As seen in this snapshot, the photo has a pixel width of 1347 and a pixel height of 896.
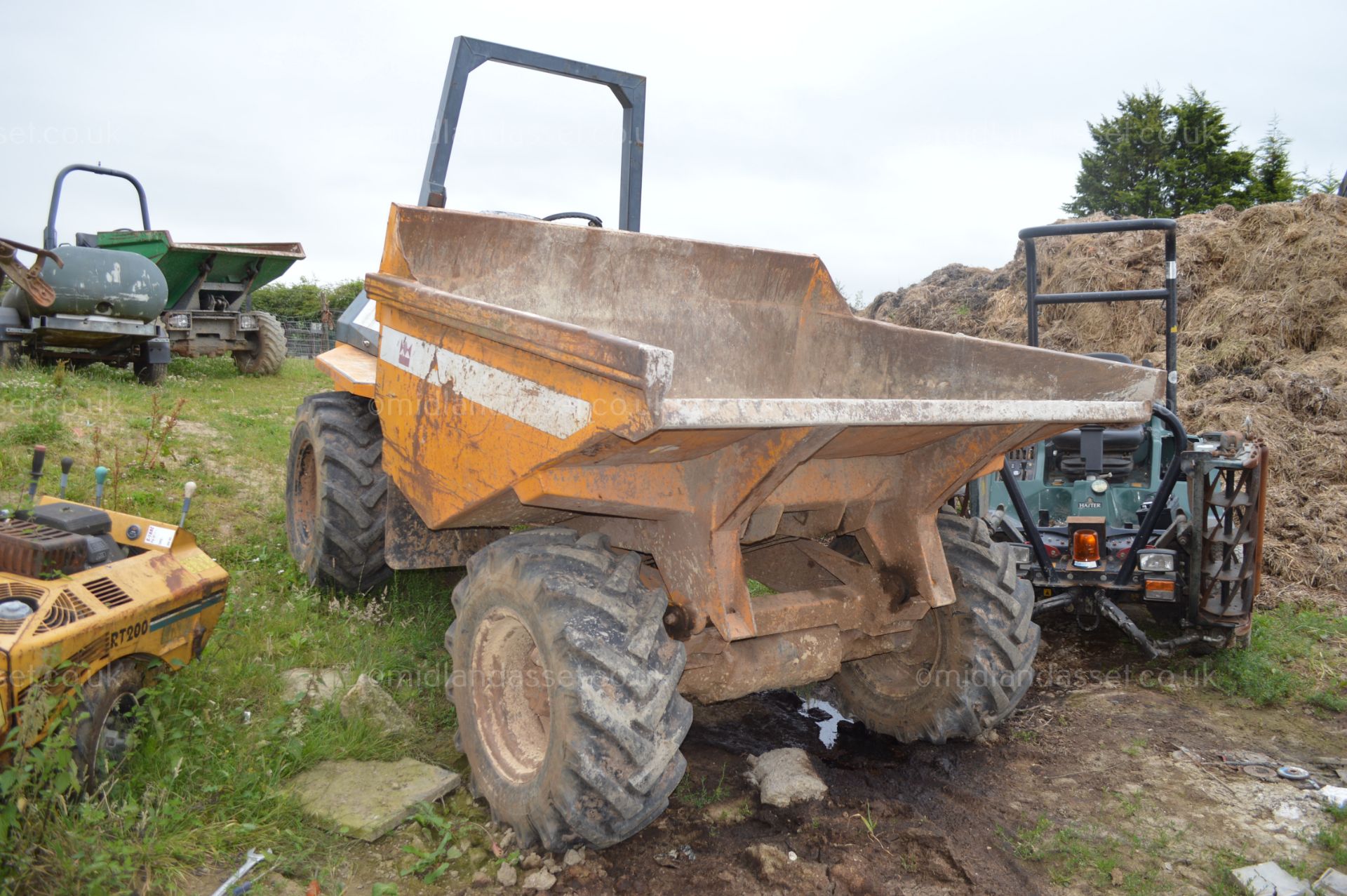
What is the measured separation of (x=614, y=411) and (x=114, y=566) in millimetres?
1699

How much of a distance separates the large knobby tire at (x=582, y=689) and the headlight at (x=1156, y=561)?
299 cm

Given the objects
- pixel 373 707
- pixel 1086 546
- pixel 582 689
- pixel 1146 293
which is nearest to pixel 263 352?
pixel 373 707

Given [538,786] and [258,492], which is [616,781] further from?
[258,492]

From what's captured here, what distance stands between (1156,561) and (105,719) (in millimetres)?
4477

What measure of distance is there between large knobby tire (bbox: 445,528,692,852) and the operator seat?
341cm

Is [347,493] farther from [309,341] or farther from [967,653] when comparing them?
[309,341]

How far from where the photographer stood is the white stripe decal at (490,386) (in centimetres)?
248

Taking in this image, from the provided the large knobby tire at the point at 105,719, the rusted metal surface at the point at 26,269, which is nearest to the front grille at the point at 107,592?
the large knobby tire at the point at 105,719

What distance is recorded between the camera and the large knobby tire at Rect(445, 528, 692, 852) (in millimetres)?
2611

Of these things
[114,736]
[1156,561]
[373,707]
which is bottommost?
[373,707]

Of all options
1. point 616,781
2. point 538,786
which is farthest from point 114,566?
point 616,781

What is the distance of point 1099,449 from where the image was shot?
5391 millimetres

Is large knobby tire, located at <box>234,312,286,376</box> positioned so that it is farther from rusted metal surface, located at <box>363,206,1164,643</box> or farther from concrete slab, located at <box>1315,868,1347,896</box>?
concrete slab, located at <box>1315,868,1347,896</box>

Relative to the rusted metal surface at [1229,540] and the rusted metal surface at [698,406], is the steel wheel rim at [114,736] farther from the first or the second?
the rusted metal surface at [1229,540]
